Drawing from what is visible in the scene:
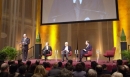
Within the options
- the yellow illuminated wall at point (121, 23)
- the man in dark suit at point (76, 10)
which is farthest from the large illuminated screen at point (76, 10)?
the yellow illuminated wall at point (121, 23)

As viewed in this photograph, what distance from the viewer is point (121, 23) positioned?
9.38 meters

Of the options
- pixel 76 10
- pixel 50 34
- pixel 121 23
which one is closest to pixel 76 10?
pixel 76 10

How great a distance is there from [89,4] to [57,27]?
2.58 meters

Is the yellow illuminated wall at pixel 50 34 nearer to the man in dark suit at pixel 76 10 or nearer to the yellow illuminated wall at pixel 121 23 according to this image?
the man in dark suit at pixel 76 10

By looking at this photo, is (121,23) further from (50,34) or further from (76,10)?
(50,34)

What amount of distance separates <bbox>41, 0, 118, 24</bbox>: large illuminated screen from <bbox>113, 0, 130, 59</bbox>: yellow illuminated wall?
66 cm

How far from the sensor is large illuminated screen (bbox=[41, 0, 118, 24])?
9227 millimetres

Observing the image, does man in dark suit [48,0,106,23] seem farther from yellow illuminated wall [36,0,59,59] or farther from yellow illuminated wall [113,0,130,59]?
yellow illuminated wall [113,0,130,59]

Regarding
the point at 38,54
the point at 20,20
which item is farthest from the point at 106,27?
the point at 20,20

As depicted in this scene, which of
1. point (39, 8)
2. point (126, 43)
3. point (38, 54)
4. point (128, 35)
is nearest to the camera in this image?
point (126, 43)

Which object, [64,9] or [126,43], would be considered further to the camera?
[64,9]

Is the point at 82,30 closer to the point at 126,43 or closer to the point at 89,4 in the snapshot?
the point at 89,4

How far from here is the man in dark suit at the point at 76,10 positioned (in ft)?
31.0

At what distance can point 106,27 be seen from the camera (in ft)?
32.4
